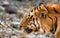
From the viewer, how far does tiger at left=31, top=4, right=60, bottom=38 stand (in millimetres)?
2412

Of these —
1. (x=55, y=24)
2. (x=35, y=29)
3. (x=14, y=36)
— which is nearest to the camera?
(x=55, y=24)

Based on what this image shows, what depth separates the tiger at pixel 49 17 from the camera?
7.91 ft

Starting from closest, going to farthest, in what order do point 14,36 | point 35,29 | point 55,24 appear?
point 55,24 < point 35,29 < point 14,36

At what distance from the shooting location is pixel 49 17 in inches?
97.1

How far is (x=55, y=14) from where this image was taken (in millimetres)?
2482

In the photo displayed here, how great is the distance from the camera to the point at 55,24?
7.88 feet

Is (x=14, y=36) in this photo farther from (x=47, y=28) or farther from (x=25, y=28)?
(x=47, y=28)

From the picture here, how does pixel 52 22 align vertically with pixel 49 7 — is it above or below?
below

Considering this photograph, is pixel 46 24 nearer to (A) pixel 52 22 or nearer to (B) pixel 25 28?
(A) pixel 52 22

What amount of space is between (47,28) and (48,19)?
0.34 ft

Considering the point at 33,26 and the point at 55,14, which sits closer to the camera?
the point at 55,14

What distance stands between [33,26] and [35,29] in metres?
0.05

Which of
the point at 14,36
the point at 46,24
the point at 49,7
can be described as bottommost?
the point at 14,36

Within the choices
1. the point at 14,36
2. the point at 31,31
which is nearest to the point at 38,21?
the point at 31,31
